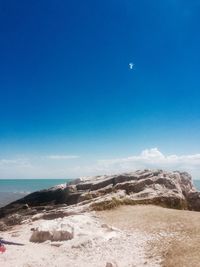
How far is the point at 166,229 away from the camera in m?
29.3

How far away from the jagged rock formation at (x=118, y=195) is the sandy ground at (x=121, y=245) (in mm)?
8865

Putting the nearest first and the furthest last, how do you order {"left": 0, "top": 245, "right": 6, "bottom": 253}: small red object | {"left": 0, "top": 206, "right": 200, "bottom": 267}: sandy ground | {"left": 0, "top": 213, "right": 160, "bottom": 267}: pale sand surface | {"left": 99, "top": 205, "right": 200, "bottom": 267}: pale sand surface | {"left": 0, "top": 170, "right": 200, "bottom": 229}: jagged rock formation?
{"left": 99, "top": 205, "right": 200, "bottom": 267}: pale sand surface → {"left": 0, "top": 206, "right": 200, "bottom": 267}: sandy ground → {"left": 0, "top": 213, "right": 160, "bottom": 267}: pale sand surface → {"left": 0, "top": 245, "right": 6, "bottom": 253}: small red object → {"left": 0, "top": 170, "right": 200, "bottom": 229}: jagged rock formation

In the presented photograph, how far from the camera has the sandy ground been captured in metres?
22.7

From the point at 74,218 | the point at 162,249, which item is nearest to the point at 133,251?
the point at 162,249

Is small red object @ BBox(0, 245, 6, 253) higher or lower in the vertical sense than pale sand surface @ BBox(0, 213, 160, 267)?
higher

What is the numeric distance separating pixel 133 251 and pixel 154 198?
20037 millimetres

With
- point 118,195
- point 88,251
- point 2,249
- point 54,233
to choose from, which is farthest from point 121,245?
point 118,195

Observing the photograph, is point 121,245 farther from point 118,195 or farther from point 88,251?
point 118,195

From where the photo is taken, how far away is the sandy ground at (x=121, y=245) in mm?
22688

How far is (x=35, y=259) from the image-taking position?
77.8 ft

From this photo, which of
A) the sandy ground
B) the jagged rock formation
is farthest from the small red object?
the jagged rock formation

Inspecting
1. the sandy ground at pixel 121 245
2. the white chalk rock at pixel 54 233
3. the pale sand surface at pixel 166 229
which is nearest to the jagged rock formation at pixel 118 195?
the pale sand surface at pixel 166 229

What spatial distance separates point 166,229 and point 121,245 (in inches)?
201

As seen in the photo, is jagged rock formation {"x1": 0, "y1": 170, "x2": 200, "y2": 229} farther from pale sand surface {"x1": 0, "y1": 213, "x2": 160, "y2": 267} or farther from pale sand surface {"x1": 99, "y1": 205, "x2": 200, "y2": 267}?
pale sand surface {"x1": 0, "y1": 213, "x2": 160, "y2": 267}
